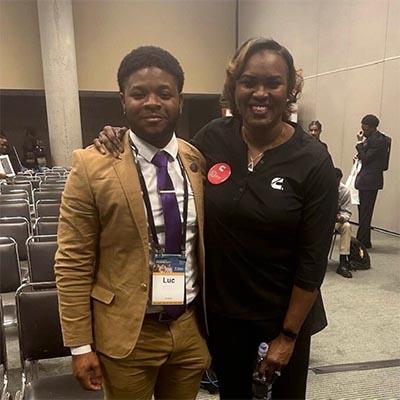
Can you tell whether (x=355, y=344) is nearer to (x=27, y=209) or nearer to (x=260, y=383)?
(x=260, y=383)

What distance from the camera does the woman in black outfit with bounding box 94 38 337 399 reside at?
113 cm

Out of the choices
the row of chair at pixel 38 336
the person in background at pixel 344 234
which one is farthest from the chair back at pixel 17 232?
the person in background at pixel 344 234

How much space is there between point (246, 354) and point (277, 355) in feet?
0.39

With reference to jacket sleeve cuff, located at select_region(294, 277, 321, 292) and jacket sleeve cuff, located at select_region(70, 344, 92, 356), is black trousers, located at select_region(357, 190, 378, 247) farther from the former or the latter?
jacket sleeve cuff, located at select_region(70, 344, 92, 356)

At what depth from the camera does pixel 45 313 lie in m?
1.68

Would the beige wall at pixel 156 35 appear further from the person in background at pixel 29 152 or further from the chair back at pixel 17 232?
the chair back at pixel 17 232

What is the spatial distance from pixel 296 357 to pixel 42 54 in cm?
994

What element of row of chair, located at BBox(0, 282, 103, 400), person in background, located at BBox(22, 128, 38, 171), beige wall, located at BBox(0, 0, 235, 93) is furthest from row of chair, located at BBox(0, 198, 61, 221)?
person in background, located at BBox(22, 128, 38, 171)

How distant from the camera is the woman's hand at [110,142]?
1.11 meters

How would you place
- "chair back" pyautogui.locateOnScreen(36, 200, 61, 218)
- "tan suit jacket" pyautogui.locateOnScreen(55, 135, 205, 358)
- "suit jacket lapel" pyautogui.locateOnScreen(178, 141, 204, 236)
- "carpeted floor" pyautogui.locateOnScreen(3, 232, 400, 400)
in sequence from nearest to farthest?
"tan suit jacket" pyautogui.locateOnScreen(55, 135, 205, 358) < "suit jacket lapel" pyautogui.locateOnScreen(178, 141, 204, 236) < "carpeted floor" pyautogui.locateOnScreen(3, 232, 400, 400) < "chair back" pyautogui.locateOnScreen(36, 200, 61, 218)

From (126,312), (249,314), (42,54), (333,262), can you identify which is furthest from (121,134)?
(42,54)

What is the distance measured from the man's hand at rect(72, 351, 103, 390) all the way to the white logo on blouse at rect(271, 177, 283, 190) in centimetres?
69

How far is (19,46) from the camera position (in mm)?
9945

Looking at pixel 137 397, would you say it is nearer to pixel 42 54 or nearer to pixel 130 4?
pixel 42 54
